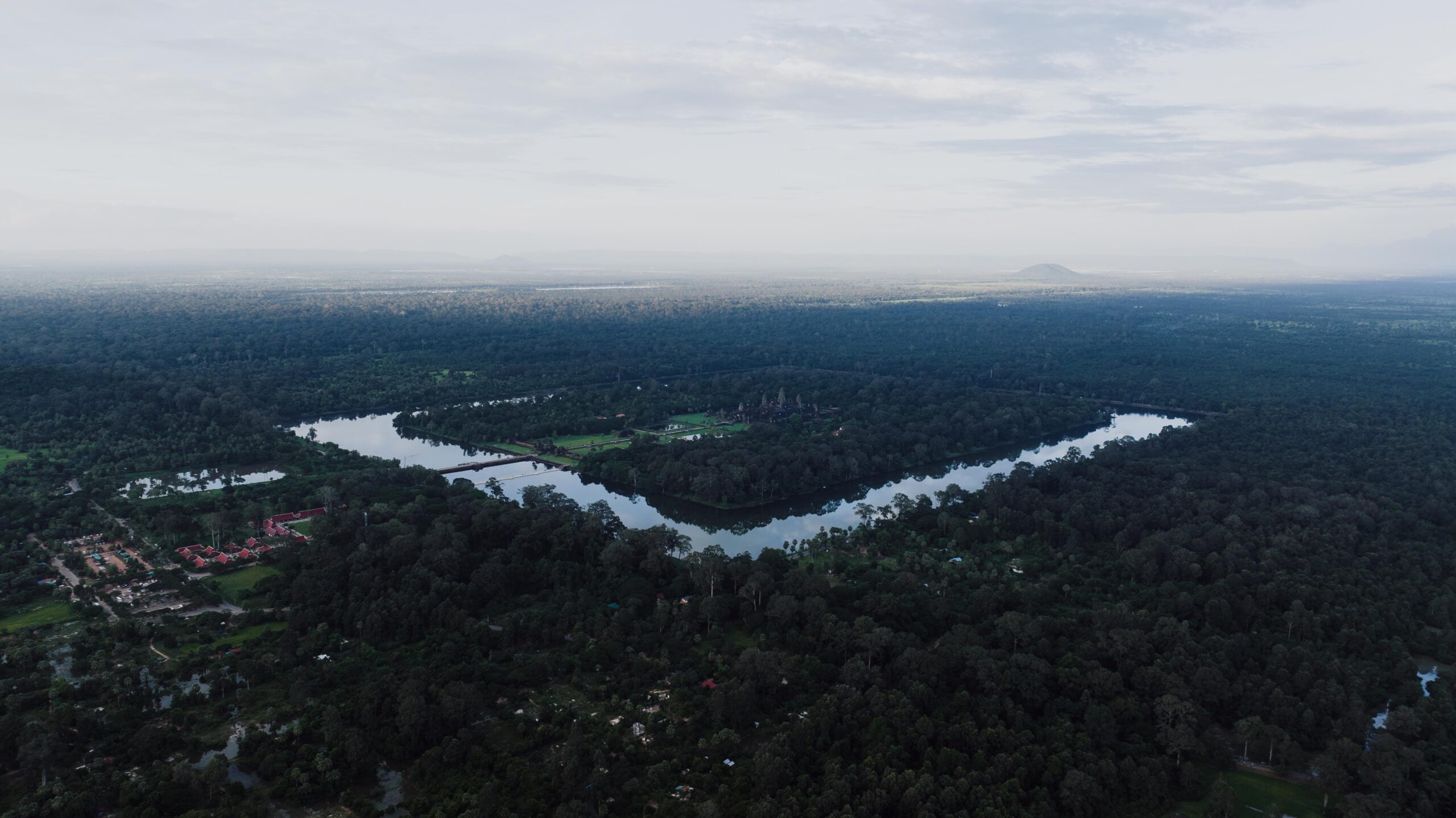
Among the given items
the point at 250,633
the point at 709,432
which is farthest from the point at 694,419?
the point at 250,633

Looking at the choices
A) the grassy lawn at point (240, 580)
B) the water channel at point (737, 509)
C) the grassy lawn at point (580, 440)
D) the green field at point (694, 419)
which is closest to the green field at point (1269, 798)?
the water channel at point (737, 509)

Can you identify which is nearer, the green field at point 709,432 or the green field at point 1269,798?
the green field at point 1269,798

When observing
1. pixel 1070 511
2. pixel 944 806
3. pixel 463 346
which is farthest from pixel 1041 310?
pixel 944 806

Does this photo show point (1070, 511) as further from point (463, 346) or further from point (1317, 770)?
point (463, 346)

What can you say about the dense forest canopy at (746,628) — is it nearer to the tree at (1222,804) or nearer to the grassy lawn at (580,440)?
the tree at (1222,804)

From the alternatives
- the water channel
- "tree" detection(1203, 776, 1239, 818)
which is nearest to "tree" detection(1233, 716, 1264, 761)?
"tree" detection(1203, 776, 1239, 818)

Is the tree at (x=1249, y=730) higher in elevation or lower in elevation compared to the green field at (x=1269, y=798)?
higher
